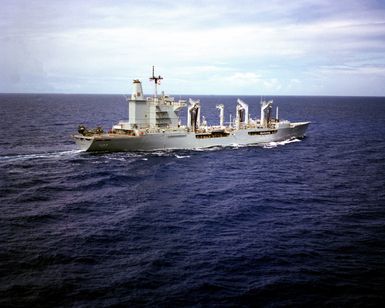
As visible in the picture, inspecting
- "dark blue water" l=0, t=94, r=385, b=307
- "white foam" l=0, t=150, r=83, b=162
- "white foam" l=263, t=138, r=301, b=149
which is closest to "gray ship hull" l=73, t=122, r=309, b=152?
"white foam" l=263, t=138, r=301, b=149

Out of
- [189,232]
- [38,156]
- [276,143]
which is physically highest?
[276,143]

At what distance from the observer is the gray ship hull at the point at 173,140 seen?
70.3m

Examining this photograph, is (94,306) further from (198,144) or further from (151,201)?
(198,144)

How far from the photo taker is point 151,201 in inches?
1784

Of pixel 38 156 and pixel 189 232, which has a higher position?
pixel 38 156

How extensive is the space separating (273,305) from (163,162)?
43.4 meters

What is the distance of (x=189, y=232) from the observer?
3572cm

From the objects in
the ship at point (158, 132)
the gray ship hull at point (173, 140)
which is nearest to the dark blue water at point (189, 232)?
the gray ship hull at point (173, 140)

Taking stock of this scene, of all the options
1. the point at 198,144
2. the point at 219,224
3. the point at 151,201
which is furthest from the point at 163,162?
the point at 219,224

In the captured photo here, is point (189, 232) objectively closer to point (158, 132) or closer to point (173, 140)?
point (158, 132)

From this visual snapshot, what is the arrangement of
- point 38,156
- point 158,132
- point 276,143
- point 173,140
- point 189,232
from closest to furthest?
point 189,232
point 38,156
point 158,132
point 173,140
point 276,143

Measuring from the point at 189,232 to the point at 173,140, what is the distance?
137 ft

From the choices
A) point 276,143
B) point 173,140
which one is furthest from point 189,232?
point 276,143

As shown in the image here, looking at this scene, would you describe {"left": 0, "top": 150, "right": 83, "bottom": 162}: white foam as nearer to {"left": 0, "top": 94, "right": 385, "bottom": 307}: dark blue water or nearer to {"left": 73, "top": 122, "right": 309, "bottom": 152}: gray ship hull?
{"left": 0, "top": 94, "right": 385, "bottom": 307}: dark blue water
